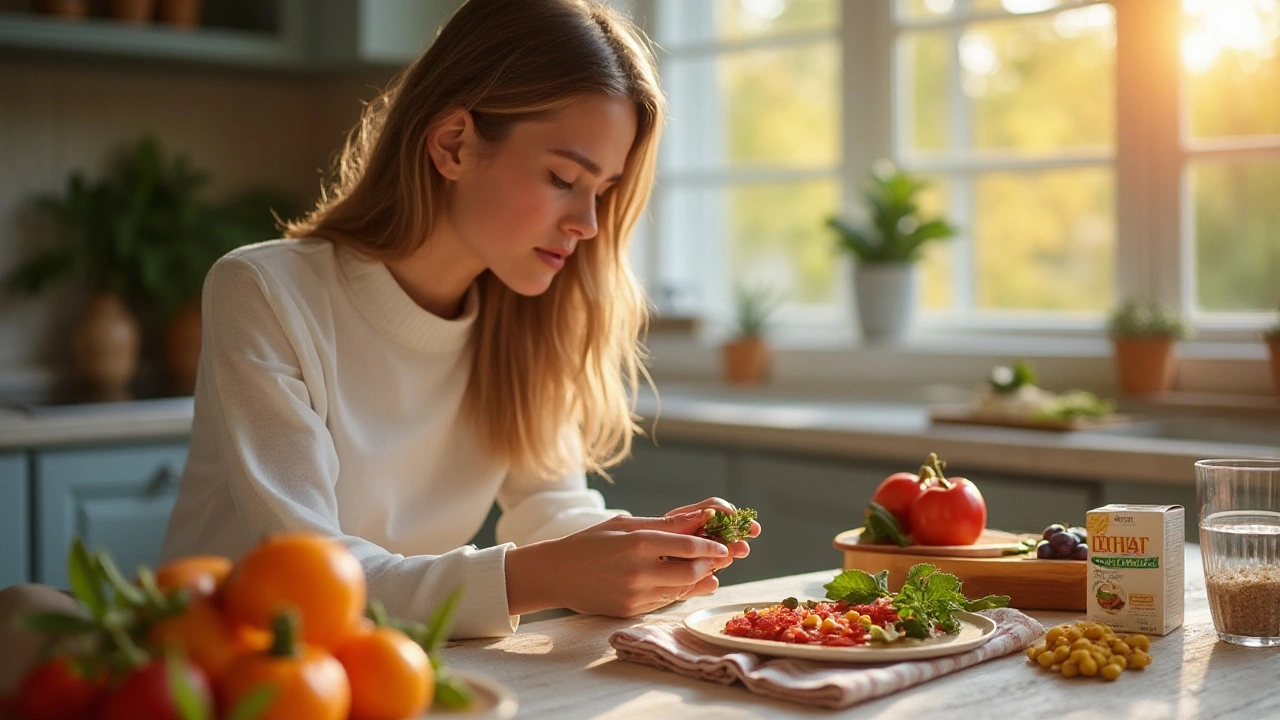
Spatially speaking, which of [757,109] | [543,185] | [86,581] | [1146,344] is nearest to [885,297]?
[1146,344]

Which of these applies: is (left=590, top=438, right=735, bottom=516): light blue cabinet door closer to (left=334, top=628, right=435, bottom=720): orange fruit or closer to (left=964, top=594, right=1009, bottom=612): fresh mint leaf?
(left=964, top=594, right=1009, bottom=612): fresh mint leaf

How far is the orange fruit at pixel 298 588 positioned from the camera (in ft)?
2.34

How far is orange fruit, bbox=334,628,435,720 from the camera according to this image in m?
0.74

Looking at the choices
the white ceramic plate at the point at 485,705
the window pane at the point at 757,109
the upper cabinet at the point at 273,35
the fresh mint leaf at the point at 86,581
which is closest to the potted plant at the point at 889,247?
the window pane at the point at 757,109

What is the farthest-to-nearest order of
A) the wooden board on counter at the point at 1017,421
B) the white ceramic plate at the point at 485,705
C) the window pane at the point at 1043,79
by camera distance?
the window pane at the point at 1043,79 → the wooden board on counter at the point at 1017,421 → the white ceramic plate at the point at 485,705

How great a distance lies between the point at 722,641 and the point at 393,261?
809mm

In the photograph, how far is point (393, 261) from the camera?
5.77ft

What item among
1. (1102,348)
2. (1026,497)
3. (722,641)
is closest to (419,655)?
(722,641)

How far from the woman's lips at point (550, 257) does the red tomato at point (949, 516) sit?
55 cm

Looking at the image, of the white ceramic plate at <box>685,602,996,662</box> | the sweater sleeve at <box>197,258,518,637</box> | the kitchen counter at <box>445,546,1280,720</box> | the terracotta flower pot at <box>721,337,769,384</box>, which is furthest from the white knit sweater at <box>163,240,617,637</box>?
the terracotta flower pot at <box>721,337,769,384</box>

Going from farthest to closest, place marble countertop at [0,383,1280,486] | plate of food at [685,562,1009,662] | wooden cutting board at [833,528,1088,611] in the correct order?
marble countertop at [0,383,1280,486] → wooden cutting board at [833,528,1088,611] → plate of food at [685,562,1009,662]

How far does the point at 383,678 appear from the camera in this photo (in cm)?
74

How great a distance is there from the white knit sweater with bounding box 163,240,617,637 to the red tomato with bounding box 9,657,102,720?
0.60 m

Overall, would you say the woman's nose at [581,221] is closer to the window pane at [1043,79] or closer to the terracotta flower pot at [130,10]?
the window pane at [1043,79]
